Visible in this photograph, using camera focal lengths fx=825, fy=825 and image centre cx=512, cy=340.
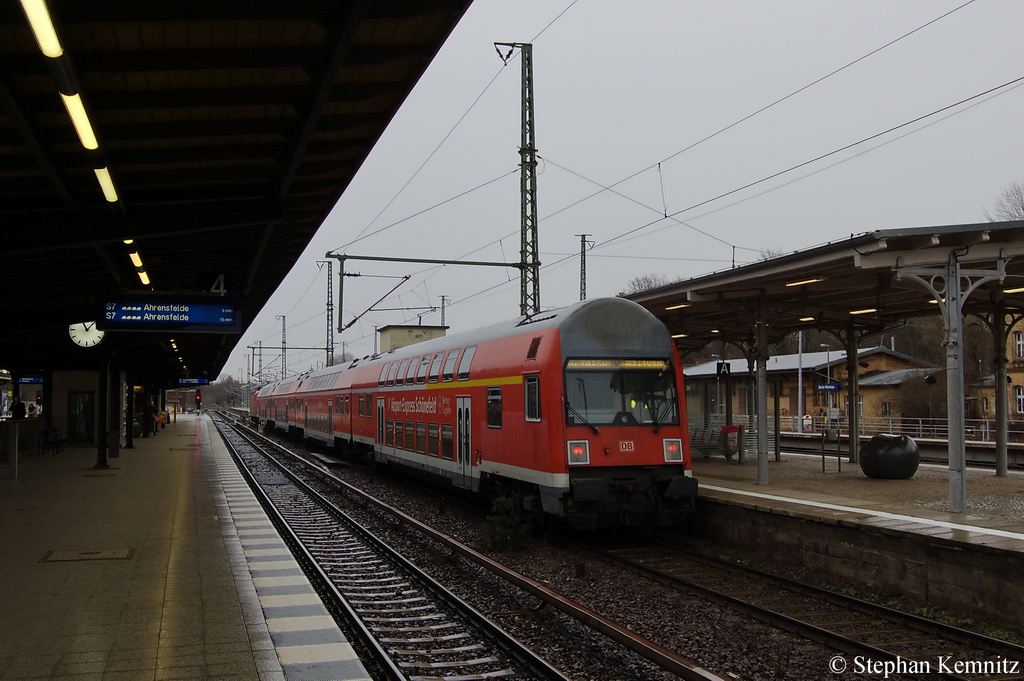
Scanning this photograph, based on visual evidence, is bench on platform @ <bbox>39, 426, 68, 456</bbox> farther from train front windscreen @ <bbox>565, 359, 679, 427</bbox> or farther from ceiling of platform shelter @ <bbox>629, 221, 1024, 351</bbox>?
train front windscreen @ <bbox>565, 359, 679, 427</bbox>

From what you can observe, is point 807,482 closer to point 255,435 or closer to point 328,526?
point 328,526

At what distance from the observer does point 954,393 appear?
1073 centimetres

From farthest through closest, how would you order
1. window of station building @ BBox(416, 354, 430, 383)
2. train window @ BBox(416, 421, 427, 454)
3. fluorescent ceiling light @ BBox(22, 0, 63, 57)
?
window of station building @ BBox(416, 354, 430, 383), train window @ BBox(416, 421, 427, 454), fluorescent ceiling light @ BBox(22, 0, 63, 57)

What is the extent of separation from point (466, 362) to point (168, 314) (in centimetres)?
487

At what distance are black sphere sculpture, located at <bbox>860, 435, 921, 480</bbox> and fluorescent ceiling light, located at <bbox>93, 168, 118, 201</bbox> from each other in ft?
43.5

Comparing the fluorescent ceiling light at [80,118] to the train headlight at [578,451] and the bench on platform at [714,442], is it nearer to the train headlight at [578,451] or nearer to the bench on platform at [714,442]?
the train headlight at [578,451]

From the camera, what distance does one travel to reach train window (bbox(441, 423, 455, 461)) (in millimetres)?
14125

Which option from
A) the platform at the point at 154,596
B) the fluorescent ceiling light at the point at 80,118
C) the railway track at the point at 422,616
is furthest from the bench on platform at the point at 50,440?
the fluorescent ceiling light at the point at 80,118

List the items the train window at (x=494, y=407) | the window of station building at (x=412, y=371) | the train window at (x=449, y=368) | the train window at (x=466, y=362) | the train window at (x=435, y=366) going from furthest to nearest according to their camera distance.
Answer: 1. the window of station building at (x=412, y=371)
2. the train window at (x=435, y=366)
3. the train window at (x=449, y=368)
4. the train window at (x=466, y=362)
5. the train window at (x=494, y=407)

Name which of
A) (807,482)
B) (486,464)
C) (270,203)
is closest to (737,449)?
(807,482)

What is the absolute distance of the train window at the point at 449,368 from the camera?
14.5 meters

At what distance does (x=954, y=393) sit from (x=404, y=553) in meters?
7.54

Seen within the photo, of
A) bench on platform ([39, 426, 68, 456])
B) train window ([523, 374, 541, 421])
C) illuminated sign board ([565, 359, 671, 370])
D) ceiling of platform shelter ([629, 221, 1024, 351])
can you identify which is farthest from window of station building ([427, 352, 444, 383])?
bench on platform ([39, 426, 68, 456])

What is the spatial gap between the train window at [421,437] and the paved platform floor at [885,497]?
17.1 ft
